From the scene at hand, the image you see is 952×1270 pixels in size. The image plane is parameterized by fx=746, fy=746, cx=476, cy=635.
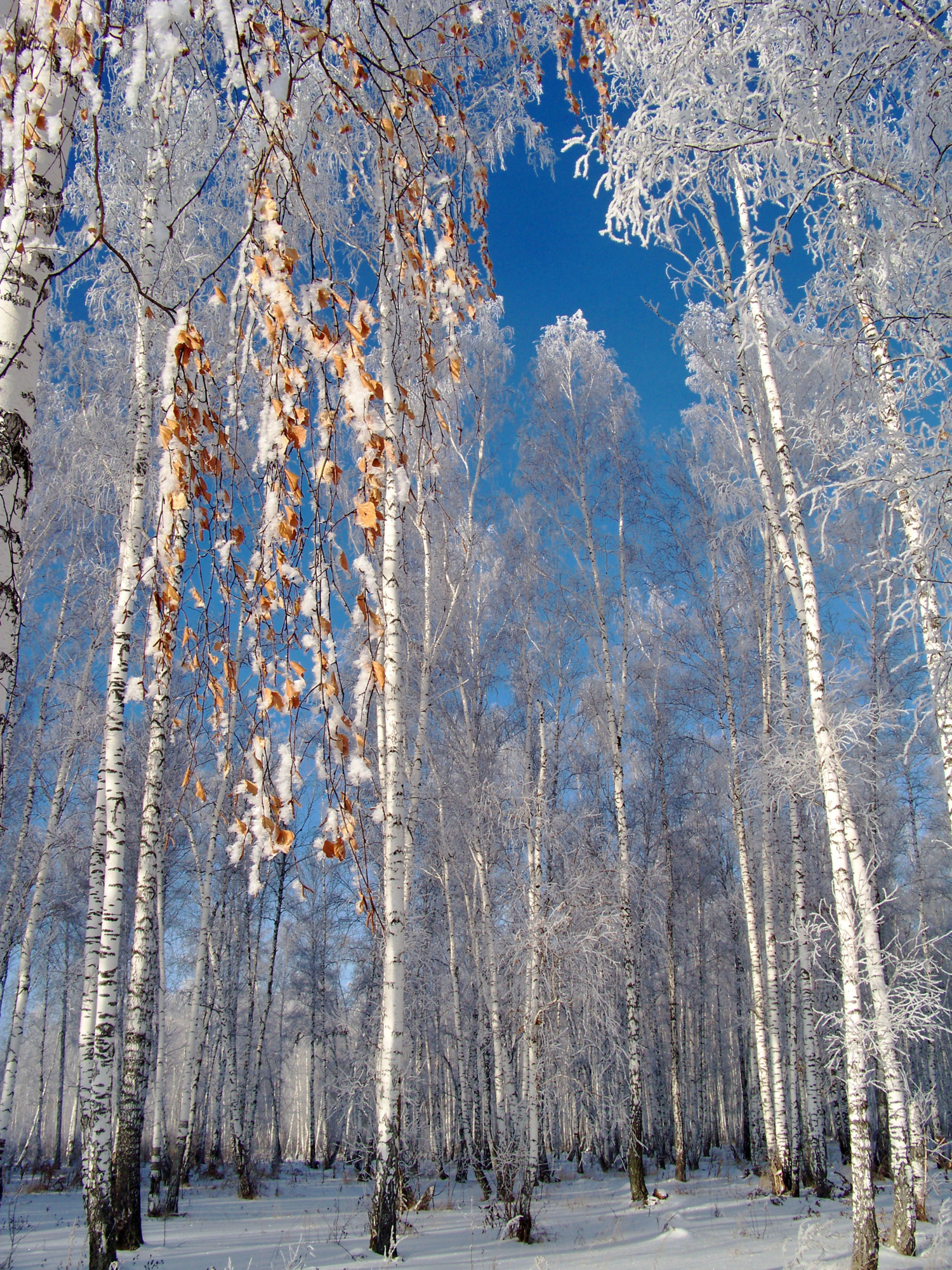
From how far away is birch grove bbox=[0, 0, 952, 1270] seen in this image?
1859mm

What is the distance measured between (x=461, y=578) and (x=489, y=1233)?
24.2ft

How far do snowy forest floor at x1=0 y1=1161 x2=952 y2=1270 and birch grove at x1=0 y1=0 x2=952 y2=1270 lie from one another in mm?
423

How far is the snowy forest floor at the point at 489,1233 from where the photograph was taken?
6.01 meters

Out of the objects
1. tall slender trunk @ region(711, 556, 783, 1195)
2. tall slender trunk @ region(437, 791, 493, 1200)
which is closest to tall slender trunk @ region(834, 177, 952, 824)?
tall slender trunk @ region(711, 556, 783, 1195)

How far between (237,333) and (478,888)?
1126cm

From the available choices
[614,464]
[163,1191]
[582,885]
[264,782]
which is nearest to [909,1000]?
[582,885]

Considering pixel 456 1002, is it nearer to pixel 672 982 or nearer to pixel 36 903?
pixel 672 982

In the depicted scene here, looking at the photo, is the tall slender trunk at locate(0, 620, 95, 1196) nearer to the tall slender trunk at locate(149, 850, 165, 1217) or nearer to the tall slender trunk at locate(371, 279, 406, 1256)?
the tall slender trunk at locate(149, 850, 165, 1217)

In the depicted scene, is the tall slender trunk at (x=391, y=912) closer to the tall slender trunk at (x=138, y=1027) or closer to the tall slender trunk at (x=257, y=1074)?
the tall slender trunk at (x=138, y=1027)

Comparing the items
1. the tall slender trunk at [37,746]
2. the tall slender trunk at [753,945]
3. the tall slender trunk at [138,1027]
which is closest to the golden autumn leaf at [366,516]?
the tall slender trunk at [138,1027]

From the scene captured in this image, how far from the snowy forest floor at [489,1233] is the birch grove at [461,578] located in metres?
0.42

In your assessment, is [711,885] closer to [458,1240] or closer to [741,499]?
[741,499]

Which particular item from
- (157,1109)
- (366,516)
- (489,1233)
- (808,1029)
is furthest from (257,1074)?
(366,516)

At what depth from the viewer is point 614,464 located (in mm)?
12336
